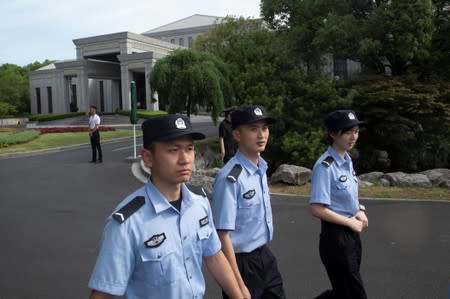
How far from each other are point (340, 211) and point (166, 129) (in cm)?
197

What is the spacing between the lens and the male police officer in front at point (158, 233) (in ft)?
6.93

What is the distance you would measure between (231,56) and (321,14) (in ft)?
11.9

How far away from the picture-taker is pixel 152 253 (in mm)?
2182

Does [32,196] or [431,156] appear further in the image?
[431,156]

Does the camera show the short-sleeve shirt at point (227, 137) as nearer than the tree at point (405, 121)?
Yes

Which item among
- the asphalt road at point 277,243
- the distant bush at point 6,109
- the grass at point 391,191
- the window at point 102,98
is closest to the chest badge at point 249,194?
the asphalt road at point 277,243

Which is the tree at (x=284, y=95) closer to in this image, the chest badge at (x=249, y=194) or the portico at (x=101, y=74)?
the chest badge at (x=249, y=194)

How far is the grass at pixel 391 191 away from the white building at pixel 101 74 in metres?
35.0

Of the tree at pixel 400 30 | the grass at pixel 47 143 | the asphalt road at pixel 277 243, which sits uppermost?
the tree at pixel 400 30

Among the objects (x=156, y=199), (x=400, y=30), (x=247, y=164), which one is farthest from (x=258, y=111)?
(x=400, y=30)

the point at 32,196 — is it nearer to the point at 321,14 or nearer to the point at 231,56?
the point at 231,56

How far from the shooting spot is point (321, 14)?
16.2 m

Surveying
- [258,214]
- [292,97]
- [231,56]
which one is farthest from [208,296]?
[231,56]

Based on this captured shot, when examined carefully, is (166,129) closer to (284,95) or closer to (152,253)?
(152,253)
